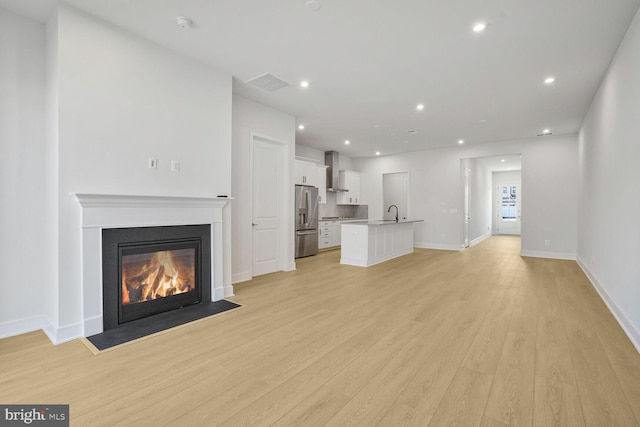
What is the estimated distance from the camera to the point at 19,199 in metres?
2.89

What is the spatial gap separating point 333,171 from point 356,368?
7.21m

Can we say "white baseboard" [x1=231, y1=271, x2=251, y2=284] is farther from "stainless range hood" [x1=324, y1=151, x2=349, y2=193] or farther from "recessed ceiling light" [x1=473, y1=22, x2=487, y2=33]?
"stainless range hood" [x1=324, y1=151, x2=349, y2=193]

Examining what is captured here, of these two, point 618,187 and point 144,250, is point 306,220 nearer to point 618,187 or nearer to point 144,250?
point 144,250

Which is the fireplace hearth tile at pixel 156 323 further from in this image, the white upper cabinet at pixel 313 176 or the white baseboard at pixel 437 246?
the white baseboard at pixel 437 246

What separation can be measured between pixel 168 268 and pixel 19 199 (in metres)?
1.49

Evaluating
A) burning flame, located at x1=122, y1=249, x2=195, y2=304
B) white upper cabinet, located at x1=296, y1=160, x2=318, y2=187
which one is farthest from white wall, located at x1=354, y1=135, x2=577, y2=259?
burning flame, located at x1=122, y1=249, x2=195, y2=304

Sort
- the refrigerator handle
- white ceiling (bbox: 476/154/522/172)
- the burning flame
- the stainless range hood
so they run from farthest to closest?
white ceiling (bbox: 476/154/522/172), the stainless range hood, the refrigerator handle, the burning flame

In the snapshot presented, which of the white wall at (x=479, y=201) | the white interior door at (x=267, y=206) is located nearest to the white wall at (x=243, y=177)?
the white interior door at (x=267, y=206)

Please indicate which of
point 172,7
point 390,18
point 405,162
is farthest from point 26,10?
point 405,162

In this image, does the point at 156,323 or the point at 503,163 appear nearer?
the point at 156,323

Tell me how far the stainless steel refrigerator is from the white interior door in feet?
5.04

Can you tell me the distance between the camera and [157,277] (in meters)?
3.39

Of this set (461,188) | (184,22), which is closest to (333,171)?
(461,188)

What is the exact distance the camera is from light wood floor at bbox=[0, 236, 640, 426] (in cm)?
176
